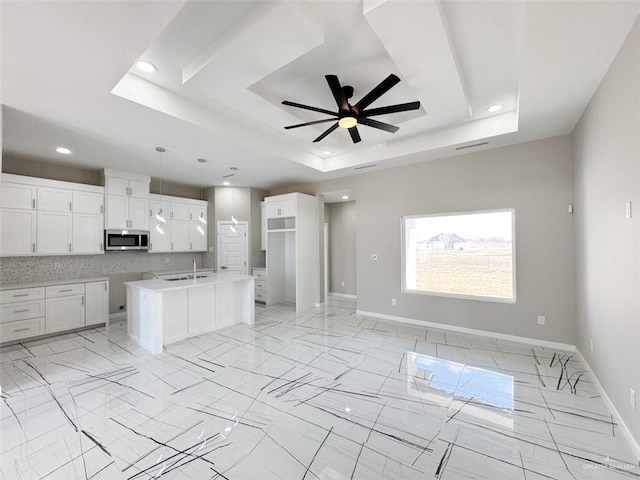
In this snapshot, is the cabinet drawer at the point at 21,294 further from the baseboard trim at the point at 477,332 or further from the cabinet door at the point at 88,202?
the baseboard trim at the point at 477,332

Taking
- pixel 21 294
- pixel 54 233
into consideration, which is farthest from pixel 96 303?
pixel 54 233

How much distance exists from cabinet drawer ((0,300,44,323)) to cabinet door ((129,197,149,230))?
1.89m

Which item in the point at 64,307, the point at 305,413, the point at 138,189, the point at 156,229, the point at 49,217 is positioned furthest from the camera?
the point at 156,229

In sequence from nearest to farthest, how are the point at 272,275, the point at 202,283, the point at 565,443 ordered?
the point at 565,443
the point at 202,283
the point at 272,275

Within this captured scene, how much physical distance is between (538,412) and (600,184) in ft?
7.36

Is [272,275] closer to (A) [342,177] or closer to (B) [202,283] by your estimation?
(B) [202,283]

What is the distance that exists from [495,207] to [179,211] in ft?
21.0

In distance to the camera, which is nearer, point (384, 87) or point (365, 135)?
point (384, 87)

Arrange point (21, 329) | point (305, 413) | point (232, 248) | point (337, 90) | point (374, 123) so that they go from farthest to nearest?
point (232, 248) → point (21, 329) → point (374, 123) → point (337, 90) → point (305, 413)

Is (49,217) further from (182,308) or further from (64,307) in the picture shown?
(182,308)

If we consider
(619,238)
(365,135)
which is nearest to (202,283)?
(365,135)

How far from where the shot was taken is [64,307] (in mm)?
4395

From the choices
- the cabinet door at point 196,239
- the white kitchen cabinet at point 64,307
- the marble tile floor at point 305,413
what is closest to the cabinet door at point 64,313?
the white kitchen cabinet at point 64,307

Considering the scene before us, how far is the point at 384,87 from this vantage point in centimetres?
241
